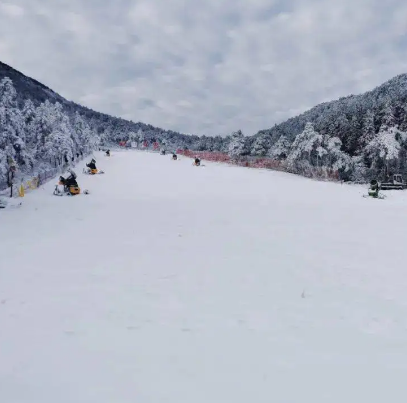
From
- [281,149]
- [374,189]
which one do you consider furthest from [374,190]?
[281,149]

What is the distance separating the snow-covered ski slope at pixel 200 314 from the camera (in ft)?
12.5

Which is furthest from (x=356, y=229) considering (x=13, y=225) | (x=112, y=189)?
(x=112, y=189)

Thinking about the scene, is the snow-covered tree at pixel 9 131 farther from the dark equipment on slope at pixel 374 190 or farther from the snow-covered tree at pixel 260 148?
the snow-covered tree at pixel 260 148

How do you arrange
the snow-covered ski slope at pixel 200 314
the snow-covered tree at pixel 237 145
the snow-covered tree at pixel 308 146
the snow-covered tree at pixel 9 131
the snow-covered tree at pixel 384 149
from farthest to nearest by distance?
the snow-covered tree at pixel 237 145, the snow-covered tree at pixel 308 146, the snow-covered tree at pixel 384 149, the snow-covered tree at pixel 9 131, the snow-covered ski slope at pixel 200 314

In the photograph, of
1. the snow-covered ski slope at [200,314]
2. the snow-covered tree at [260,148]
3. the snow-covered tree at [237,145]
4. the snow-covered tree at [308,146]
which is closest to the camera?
the snow-covered ski slope at [200,314]

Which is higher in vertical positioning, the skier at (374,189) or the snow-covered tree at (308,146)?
the snow-covered tree at (308,146)

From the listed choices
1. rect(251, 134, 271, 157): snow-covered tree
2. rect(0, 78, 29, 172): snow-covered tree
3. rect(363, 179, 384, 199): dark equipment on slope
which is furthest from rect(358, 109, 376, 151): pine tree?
rect(0, 78, 29, 172): snow-covered tree

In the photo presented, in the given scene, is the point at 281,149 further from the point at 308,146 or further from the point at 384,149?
the point at 384,149

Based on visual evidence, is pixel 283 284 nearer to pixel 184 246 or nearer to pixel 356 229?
pixel 184 246

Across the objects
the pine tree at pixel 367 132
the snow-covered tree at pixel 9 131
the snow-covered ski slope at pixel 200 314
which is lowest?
the snow-covered ski slope at pixel 200 314

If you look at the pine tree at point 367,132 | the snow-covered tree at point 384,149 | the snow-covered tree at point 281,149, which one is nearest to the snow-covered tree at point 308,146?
the snow-covered tree at point 384,149

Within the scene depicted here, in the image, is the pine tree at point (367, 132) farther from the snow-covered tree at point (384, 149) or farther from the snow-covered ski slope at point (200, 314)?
the snow-covered ski slope at point (200, 314)

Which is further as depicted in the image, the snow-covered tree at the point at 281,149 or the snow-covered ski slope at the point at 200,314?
the snow-covered tree at the point at 281,149

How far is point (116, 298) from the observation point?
5.90m
